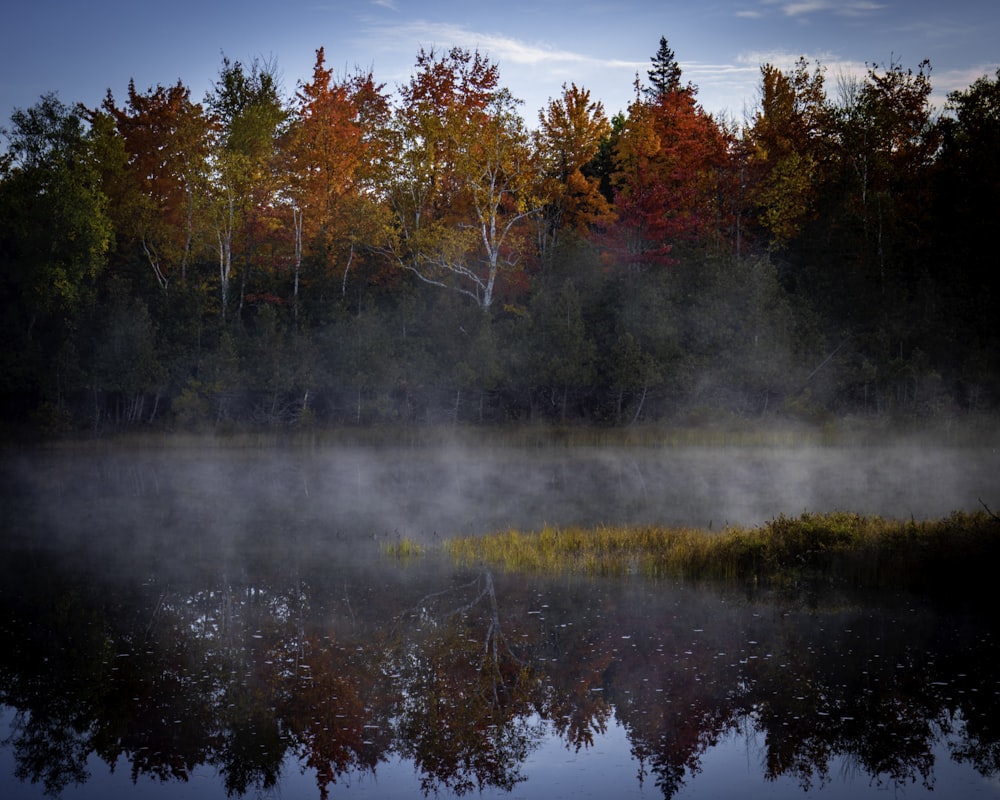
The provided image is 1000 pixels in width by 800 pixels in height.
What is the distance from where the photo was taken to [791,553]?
17594 mm

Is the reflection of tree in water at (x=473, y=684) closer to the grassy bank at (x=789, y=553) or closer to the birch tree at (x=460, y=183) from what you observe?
the grassy bank at (x=789, y=553)

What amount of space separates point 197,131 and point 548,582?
1414 inches

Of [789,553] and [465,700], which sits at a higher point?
[789,553]

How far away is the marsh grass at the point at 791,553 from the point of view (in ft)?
53.9

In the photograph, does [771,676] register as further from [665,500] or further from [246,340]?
[246,340]

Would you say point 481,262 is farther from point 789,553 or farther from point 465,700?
point 465,700

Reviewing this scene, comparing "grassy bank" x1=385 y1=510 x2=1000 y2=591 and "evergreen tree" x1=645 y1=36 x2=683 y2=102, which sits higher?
"evergreen tree" x1=645 y1=36 x2=683 y2=102

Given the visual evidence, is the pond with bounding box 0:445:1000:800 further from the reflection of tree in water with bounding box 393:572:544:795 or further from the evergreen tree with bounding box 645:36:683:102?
the evergreen tree with bounding box 645:36:683:102

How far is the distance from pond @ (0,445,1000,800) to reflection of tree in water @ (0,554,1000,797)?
40mm

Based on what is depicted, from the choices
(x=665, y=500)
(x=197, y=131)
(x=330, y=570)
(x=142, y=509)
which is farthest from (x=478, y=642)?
(x=197, y=131)

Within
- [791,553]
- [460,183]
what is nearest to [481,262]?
[460,183]

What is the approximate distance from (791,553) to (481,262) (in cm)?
3381

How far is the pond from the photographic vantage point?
9867 millimetres

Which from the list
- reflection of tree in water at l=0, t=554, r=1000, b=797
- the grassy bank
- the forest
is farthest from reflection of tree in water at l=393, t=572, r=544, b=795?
the forest
